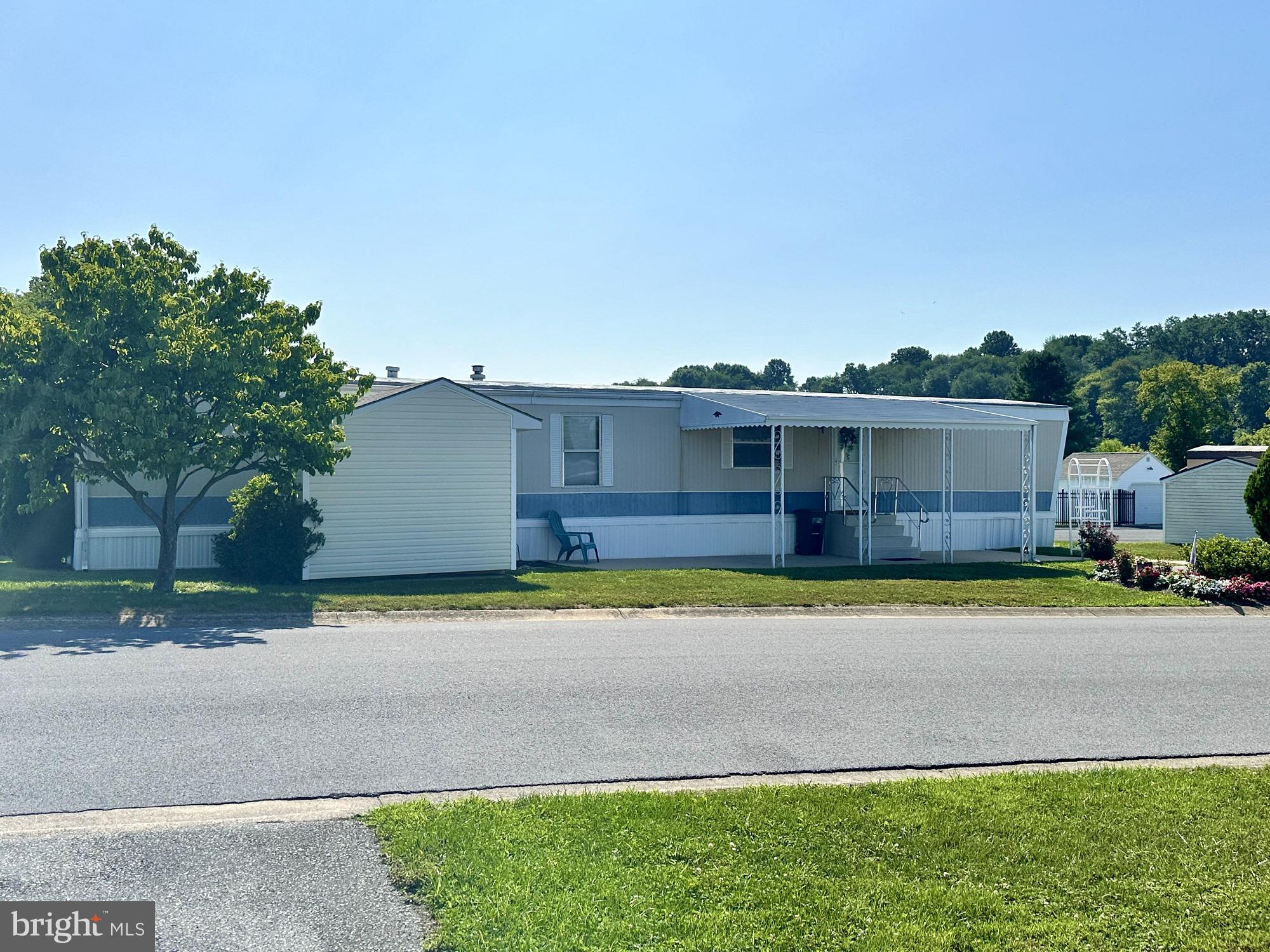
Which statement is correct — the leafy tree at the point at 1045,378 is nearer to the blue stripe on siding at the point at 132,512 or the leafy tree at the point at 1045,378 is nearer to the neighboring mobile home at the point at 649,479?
the neighboring mobile home at the point at 649,479

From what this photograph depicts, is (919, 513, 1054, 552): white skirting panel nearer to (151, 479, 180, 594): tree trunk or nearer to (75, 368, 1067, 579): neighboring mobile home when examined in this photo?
(75, 368, 1067, 579): neighboring mobile home

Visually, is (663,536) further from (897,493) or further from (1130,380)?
(1130,380)

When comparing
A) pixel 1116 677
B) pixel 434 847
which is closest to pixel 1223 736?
pixel 1116 677

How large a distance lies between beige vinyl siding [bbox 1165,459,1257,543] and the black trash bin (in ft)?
49.3

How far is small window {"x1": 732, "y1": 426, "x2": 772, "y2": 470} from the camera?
24.5 meters

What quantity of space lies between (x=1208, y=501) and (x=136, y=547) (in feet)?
95.6

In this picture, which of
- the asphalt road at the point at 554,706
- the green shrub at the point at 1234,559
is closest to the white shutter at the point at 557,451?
the asphalt road at the point at 554,706

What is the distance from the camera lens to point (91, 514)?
18.9 meters

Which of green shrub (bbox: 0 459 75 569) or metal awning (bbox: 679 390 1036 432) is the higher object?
metal awning (bbox: 679 390 1036 432)

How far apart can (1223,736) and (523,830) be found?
555 cm

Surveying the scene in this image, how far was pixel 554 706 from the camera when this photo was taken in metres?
8.81

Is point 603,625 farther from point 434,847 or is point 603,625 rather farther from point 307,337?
point 434,847

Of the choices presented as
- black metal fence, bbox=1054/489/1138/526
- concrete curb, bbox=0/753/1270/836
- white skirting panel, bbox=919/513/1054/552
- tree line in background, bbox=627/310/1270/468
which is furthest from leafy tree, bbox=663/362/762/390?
concrete curb, bbox=0/753/1270/836

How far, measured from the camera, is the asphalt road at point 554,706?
6926mm
